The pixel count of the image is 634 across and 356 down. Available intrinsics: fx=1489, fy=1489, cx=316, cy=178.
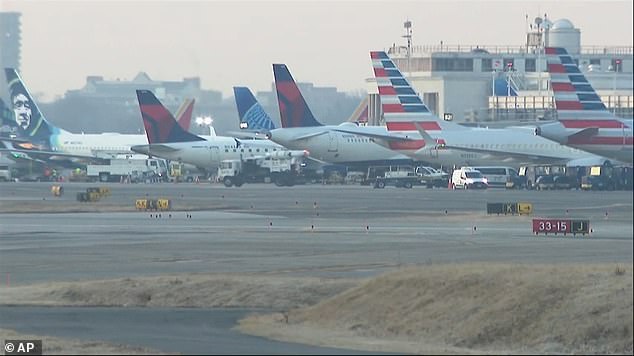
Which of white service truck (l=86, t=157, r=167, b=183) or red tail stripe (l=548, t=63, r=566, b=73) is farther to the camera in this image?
white service truck (l=86, t=157, r=167, b=183)

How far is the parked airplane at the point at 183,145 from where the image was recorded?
131 meters

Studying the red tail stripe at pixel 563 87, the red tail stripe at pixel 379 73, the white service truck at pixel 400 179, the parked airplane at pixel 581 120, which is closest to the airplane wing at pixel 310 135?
the red tail stripe at pixel 379 73

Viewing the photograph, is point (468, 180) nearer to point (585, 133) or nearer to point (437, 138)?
point (437, 138)

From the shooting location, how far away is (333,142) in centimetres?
12375

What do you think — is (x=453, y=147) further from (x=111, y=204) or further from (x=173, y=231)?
(x=173, y=231)

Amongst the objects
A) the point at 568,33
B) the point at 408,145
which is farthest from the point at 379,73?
the point at 568,33

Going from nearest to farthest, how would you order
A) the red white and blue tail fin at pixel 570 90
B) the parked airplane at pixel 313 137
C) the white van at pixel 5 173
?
the red white and blue tail fin at pixel 570 90
the parked airplane at pixel 313 137
the white van at pixel 5 173

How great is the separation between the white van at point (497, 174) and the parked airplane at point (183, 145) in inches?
899

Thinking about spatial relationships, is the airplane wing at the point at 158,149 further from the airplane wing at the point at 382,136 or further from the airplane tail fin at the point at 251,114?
the airplane wing at the point at 382,136

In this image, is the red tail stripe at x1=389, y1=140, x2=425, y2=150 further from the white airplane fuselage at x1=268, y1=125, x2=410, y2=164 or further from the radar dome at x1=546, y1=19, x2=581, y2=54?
the radar dome at x1=546, y1=19, x2=581, y2=54

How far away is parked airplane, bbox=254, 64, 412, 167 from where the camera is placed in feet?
405

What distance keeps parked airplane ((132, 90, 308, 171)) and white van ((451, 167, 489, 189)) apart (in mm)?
24974
